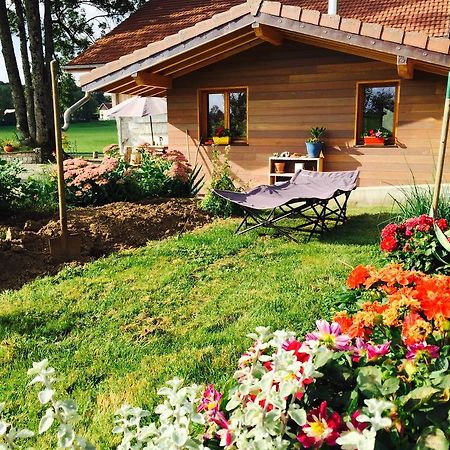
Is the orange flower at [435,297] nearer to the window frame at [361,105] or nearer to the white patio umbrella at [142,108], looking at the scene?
the window frame at [361,105]

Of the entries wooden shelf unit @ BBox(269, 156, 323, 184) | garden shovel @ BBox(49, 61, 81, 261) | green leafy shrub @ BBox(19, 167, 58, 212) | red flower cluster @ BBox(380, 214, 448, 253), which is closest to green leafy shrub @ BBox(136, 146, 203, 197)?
green leafy shrub @ BBox(19, 167, 58, 212)

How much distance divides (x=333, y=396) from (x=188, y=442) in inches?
19.8

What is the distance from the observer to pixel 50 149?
58.2 feet

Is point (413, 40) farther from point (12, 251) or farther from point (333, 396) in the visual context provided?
point (333, 396)

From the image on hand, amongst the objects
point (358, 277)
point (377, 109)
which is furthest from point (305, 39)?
point (358, 277)

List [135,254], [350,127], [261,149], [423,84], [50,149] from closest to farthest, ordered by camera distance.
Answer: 1. [135,254]
2. [423,84]
3. [350,127]
4. [261,149]
5. [50,149]

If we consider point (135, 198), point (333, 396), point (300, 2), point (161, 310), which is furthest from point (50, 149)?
point (333, 396)

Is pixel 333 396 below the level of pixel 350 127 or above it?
below

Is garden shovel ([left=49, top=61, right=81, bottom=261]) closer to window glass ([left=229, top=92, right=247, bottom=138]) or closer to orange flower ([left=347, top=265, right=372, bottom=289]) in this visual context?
orange flower ([left=347, top=265, right=372, bottom=289])

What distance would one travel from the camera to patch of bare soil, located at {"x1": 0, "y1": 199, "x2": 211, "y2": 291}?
4820 millimetres

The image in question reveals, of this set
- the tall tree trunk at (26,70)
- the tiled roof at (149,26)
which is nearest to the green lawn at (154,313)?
the tiled roof at (149,26)

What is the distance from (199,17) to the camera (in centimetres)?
1391

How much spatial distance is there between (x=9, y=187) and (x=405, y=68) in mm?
6049

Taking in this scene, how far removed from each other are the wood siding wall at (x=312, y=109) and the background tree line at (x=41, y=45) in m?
8.70
